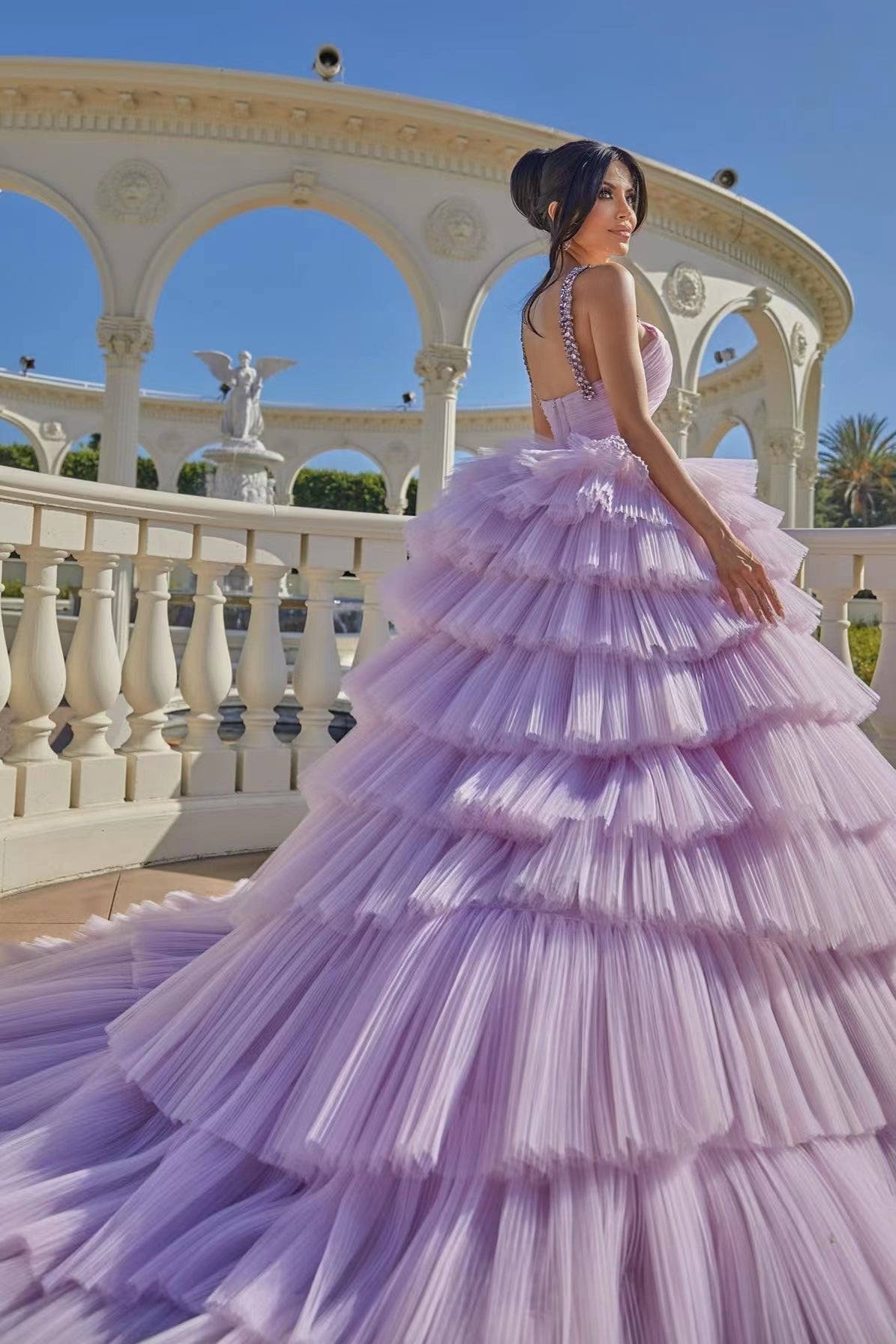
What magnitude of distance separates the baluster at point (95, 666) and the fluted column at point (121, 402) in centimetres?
954

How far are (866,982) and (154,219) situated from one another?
13.4 m

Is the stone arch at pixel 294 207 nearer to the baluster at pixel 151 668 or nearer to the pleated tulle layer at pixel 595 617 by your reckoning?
the baluster at pixel 151 668

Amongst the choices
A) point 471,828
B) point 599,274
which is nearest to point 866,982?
point 471,828

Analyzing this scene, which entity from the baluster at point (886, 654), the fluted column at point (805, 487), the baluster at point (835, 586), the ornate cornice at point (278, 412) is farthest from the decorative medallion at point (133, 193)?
the ornate cornice at point (278, 412)

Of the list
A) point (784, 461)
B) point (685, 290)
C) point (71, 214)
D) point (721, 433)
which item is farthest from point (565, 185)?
point (721, 433)

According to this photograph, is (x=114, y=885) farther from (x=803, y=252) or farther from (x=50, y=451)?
(x=50, y=451)

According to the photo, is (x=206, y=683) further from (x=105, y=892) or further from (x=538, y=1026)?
(x=538, y=1026)

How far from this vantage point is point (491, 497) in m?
1.79

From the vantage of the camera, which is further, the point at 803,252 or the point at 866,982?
the point at 803,252

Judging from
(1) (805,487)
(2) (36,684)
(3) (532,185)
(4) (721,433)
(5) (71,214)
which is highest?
(4) (721,433)

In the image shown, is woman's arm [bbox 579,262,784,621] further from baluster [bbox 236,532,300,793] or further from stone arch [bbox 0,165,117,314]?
stone arch [bbox 0,165,117,314]

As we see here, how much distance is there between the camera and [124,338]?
12203mm

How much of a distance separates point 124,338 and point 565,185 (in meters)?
11.8

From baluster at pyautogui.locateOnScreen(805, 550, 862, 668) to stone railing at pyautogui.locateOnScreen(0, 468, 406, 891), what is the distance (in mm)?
1522
